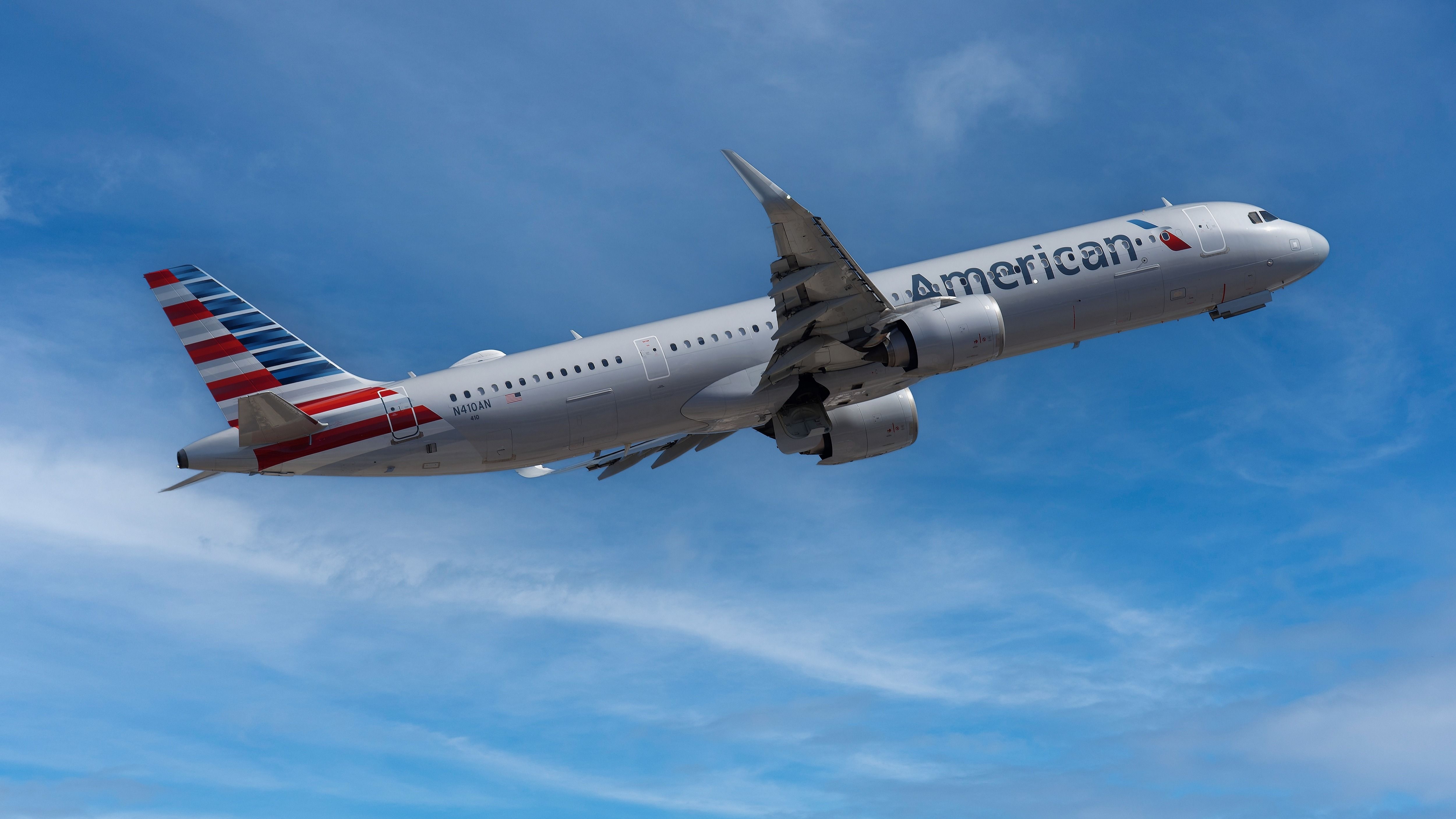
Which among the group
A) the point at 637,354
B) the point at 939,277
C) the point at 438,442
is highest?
the point at 939,277

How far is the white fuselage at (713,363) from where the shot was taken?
27734 mm

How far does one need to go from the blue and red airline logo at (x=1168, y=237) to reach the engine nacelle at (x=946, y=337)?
7781mm

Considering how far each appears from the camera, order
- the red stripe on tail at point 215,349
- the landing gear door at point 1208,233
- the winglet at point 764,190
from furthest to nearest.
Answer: the landing gear door at point 1208,233, the red stripe on tail at point 215,349, the winglet at point 764,190

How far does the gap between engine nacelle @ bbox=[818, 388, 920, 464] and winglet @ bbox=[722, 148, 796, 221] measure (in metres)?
9.94

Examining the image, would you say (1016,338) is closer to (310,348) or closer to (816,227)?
(816,227)

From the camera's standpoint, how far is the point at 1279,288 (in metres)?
33.6

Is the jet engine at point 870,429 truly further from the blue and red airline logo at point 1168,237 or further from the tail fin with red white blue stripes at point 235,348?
the tail fin with red white blue stripes at point 235,348

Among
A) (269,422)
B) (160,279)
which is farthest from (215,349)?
(269,422)

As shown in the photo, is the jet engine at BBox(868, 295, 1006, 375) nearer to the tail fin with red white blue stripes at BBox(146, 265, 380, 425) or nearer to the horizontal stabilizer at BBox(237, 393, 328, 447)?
the tail fin with red white blue stripes at BBox(146, 265, 380, 425)

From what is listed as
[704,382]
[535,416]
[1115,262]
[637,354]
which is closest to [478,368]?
[535,416]

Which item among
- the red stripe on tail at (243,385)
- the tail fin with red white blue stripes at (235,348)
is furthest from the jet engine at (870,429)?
the red stripe on tail at (243,385)

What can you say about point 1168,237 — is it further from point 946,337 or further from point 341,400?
point 341,400

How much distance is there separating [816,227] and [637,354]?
6.95 meters

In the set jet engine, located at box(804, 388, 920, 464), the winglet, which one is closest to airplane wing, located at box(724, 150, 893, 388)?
the winglet
